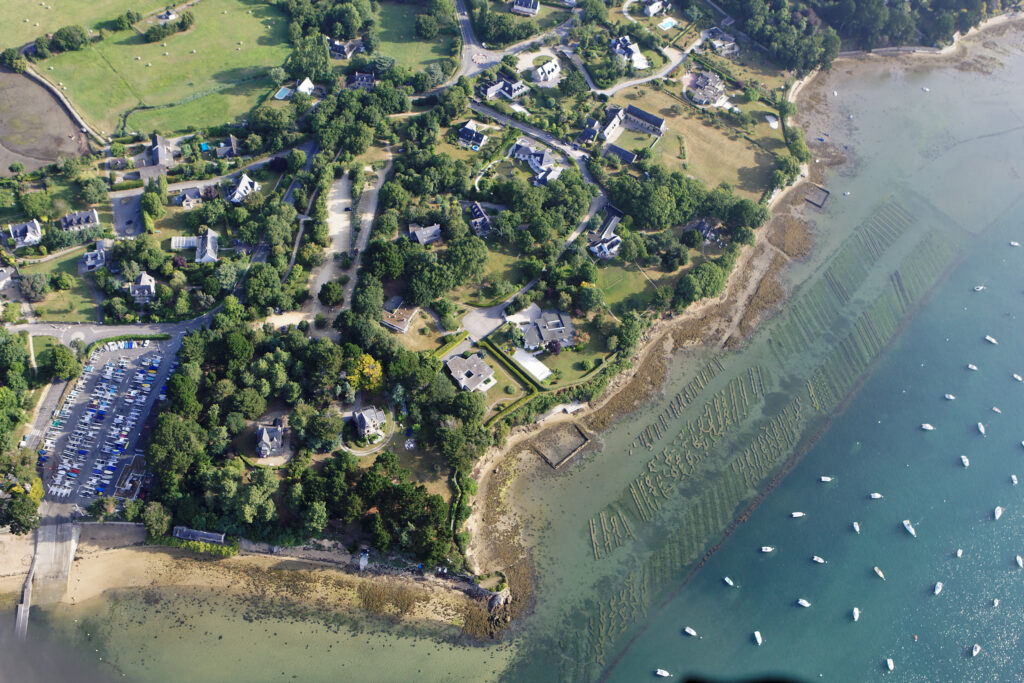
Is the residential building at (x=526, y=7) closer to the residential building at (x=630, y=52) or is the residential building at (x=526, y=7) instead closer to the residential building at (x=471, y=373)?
the residential building at (x=630, y=52)

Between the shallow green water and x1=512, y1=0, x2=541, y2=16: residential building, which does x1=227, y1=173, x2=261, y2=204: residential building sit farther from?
x1=512, y1=0, x2=541, y2=16: residential building

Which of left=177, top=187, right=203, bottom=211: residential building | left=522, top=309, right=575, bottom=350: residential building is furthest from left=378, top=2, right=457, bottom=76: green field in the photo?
left=522, top=309, right=575, bottom=350: residential building

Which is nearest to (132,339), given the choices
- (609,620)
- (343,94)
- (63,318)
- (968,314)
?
(63,318)

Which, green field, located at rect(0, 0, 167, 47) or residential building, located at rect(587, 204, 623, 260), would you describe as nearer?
residential building, located at rect(587, 204, 623, 260)

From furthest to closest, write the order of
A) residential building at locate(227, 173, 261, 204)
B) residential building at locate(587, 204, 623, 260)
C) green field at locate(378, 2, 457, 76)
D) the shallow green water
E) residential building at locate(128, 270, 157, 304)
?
green field at locate(378, 2, 457, 76)
residential building at locate(587, 204, 623, 260)
residential building at locate(227, 173, 261, 204)
residential building at locate(128, 270, 157, 304)
the shallow green water

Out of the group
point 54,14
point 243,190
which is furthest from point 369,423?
point 54,14

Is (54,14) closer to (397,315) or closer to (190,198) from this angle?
(190,198)
